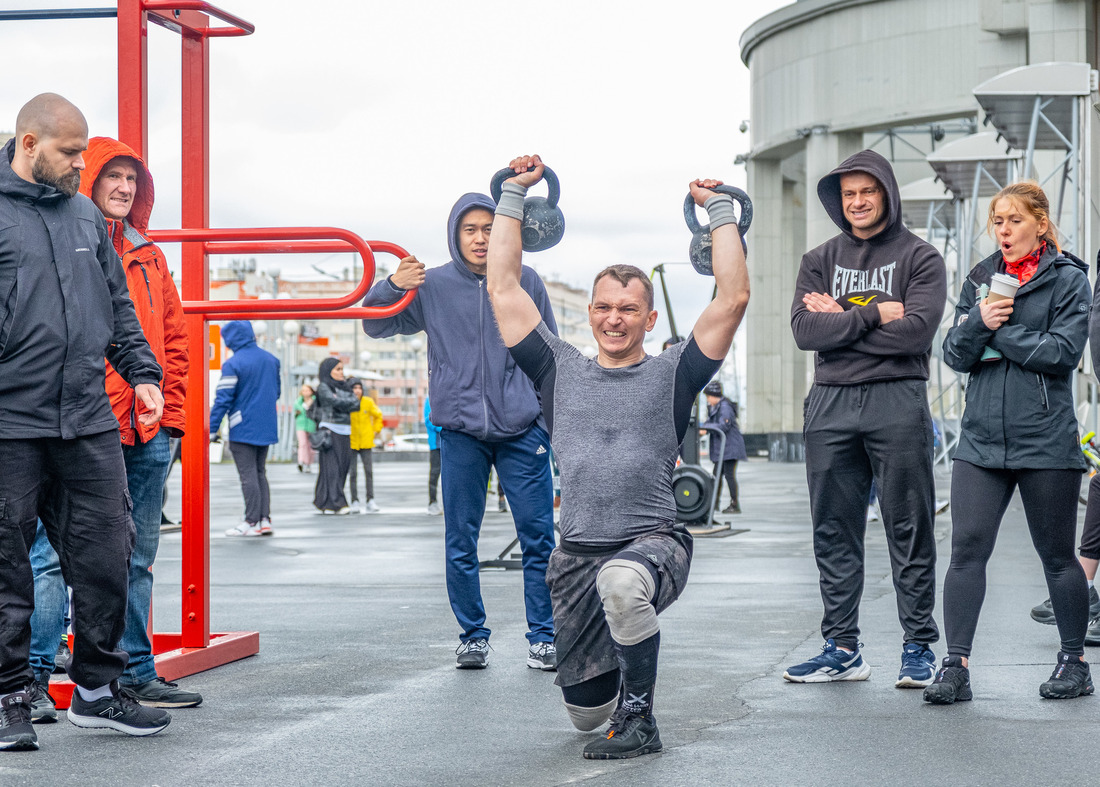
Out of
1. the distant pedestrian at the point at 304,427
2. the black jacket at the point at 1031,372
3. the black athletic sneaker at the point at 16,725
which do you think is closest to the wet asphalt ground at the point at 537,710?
the black athletic sneaker at the point at 16,725

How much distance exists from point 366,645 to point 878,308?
109 inches

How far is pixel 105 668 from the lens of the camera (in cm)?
468

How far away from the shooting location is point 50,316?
14.8 feet

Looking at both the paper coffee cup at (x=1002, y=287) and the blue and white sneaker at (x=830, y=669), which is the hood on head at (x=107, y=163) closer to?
the blue and white sneaker at (x=830, y=669)

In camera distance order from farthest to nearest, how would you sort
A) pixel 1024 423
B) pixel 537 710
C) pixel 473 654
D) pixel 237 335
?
1. pixel 237 335
2. pixel 473 654
3. pixel 1024 423
4. pixel 537 710

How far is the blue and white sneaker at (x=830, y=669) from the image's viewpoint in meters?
5.50

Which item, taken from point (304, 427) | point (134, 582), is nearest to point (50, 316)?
point (134, 582)

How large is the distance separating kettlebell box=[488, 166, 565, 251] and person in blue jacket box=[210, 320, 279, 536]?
310 inches

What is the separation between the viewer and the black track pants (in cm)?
541

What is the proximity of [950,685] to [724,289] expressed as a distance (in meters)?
1.68

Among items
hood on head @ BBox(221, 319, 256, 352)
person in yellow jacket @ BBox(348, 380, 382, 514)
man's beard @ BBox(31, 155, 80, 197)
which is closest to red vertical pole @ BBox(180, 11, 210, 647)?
man's beard @ BBox(31, 155, 80, 197)

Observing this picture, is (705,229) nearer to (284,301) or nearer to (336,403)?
(284,301)

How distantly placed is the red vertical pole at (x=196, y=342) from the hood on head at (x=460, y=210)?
1.02 meters

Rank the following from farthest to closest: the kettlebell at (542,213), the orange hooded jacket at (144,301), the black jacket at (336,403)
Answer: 1. the black jacket at (336,403)
2. the orange hooded jacket at (144,301)
3. the kettlebell at (542,213)
